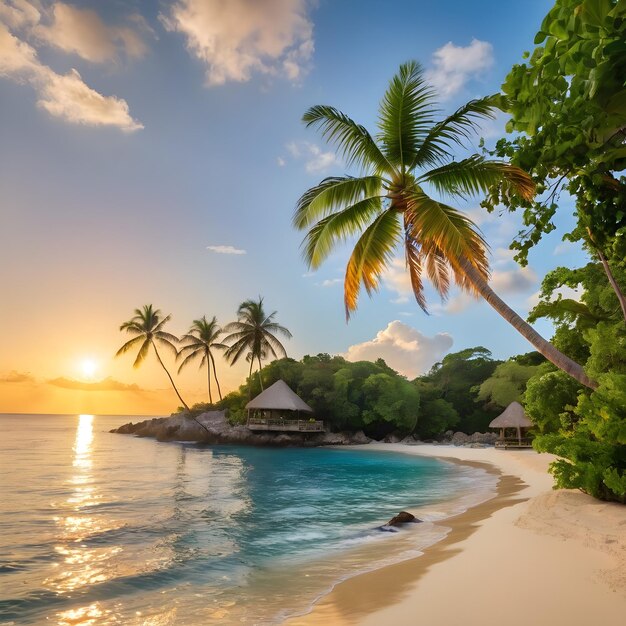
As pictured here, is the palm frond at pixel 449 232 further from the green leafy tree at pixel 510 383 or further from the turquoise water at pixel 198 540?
the green leafy tree at pixel 510 383

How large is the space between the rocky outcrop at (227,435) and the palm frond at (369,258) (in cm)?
3345

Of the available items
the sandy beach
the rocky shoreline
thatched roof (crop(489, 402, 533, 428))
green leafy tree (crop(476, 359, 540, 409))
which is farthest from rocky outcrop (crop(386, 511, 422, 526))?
green leafy tree (crop(476, 359, 540, 409))

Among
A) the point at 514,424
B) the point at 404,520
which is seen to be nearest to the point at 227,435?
the point at 514,424

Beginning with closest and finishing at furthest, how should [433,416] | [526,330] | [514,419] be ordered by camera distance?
[526,330], [514,419], [433,416]

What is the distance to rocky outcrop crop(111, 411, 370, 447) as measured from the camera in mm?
41094

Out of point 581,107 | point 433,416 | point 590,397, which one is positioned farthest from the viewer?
point 433,416

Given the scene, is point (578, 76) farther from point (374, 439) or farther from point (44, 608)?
point (374, 439)

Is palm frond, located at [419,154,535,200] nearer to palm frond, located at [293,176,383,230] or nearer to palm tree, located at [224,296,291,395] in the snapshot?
palm frond, located at [293,176,383,230]

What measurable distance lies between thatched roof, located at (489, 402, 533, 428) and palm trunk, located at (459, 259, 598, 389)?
27602 millimetres

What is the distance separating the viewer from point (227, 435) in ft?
140

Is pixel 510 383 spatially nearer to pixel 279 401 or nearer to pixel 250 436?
pixel 279 401

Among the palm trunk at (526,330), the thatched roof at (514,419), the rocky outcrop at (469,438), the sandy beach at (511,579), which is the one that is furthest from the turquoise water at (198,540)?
the rocky outcrop at (469,438)

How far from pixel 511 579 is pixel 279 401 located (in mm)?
35979

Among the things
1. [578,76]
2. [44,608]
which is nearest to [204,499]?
[44,608]
